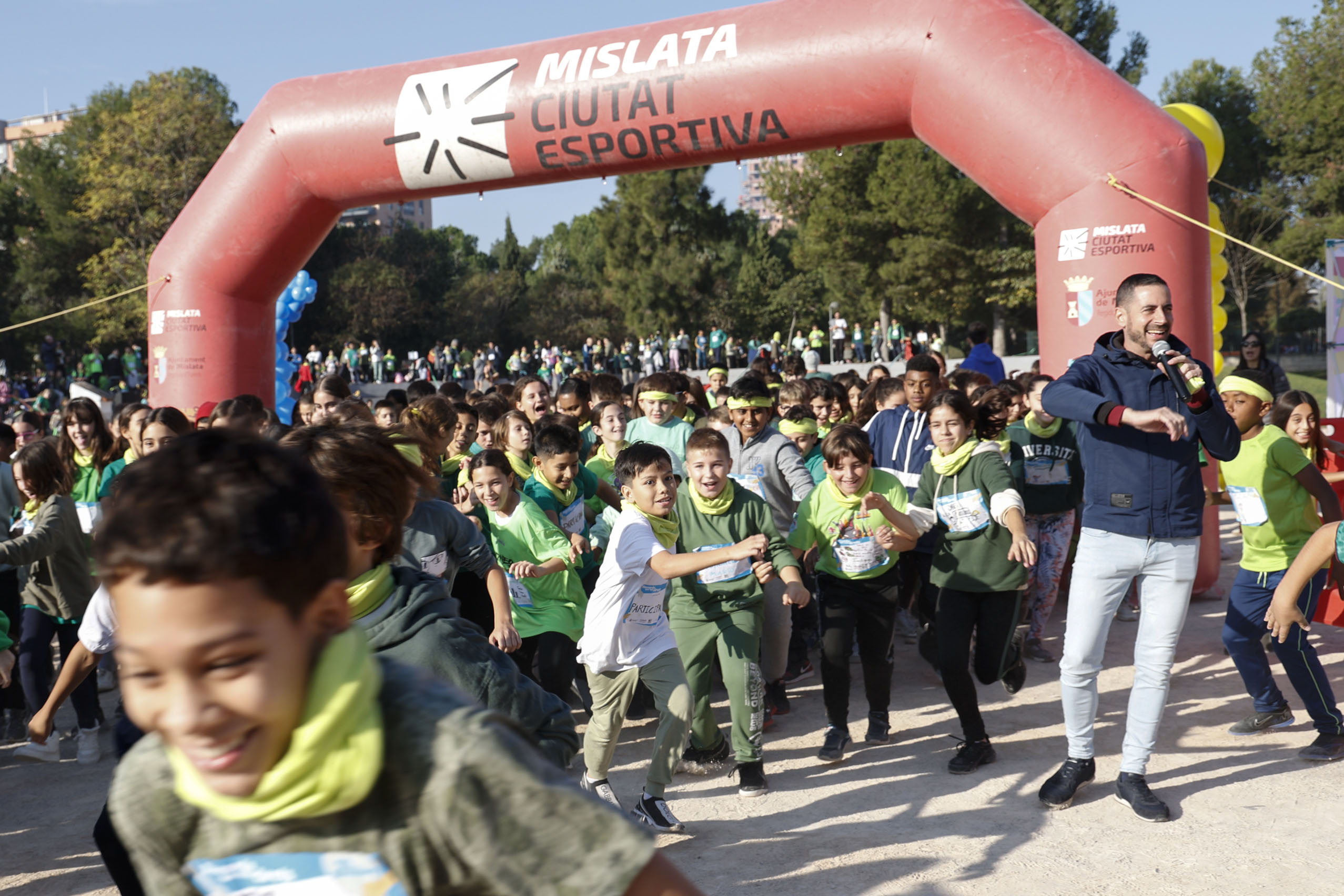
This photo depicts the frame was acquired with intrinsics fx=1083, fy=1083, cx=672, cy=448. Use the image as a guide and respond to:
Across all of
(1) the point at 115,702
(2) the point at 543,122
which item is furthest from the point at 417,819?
(2) the point at 543,122

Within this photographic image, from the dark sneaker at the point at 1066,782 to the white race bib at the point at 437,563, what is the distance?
2646 mm

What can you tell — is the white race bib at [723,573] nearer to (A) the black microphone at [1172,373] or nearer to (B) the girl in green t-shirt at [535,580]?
(B) the girl in green t-shirt at [535,580]

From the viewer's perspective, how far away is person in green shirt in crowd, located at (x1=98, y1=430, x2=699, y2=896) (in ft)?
3.36

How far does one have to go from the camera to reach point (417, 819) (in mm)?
1095

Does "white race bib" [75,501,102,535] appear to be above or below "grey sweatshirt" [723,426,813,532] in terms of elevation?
below

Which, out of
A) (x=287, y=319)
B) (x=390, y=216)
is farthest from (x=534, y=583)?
(x=390, y=216)

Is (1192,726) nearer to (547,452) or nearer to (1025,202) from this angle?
(547,452)

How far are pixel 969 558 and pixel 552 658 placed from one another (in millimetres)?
2002

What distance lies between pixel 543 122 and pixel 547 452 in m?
4.42

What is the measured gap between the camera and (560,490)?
222 inches

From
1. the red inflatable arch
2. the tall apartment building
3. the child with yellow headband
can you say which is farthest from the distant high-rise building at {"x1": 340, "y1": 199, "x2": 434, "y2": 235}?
the tall apartment building

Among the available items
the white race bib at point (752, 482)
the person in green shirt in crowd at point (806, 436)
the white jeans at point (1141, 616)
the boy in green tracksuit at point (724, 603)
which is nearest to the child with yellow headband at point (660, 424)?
the person in green shirt in crowd at point (806, 436)

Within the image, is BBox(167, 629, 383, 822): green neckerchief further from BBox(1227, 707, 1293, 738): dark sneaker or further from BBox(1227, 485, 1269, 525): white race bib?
BBox(1227, 707, 1293, 738): dark sneaker

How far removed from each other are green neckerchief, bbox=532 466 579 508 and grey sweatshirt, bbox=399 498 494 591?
82.0 inches
